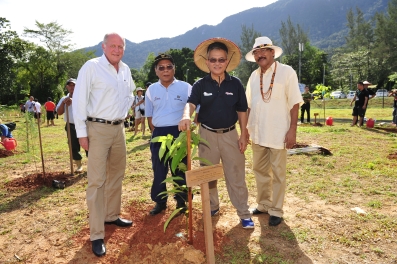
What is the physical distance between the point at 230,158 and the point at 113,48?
182 cm

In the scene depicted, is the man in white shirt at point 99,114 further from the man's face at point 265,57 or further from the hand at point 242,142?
the man's face at point 265,57

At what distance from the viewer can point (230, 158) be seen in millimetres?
3504

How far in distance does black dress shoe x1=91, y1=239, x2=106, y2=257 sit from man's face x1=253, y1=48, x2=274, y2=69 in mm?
2716

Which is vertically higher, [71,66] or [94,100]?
[71,66]

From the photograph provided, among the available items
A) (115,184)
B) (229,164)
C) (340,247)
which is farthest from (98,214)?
(340,247)

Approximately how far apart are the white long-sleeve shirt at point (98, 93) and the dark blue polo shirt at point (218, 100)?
0.80 meters

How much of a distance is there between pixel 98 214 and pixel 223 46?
231cm

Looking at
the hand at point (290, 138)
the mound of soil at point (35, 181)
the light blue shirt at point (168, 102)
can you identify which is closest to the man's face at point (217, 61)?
the light blue shirt at point (168, 102)

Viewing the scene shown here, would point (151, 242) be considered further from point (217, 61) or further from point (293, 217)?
point (217, 61)

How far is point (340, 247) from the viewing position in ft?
10.2

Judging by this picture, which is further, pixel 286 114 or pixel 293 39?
pixel 293 39

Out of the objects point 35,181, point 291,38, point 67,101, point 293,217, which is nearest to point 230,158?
point 293,217

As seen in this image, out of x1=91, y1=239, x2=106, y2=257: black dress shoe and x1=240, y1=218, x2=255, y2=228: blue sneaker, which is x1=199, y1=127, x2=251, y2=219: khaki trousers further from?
x1=91, y1=239, x2=106, y2=257: black dress shoe

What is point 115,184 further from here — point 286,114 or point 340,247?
point 340,247
